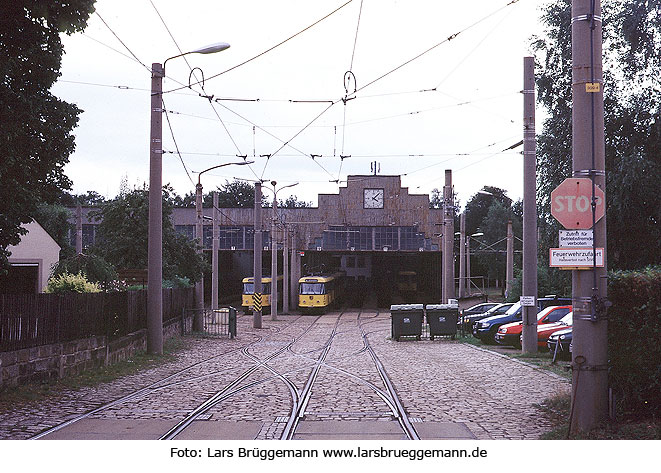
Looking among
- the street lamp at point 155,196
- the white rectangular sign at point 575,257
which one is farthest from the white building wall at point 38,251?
the white rectangular sign at point 575,257

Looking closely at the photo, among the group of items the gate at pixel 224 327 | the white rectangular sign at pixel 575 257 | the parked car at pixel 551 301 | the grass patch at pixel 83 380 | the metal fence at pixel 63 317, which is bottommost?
the gate at pixel 224 327

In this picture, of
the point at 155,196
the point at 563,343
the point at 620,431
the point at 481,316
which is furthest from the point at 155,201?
the point at 481,316

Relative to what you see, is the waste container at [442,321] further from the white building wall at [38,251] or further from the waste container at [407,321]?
the white building wall at [38,251]

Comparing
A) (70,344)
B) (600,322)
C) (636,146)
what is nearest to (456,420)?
(600,322)

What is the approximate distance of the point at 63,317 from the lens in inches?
549

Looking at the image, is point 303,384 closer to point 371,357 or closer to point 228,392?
point 228,392

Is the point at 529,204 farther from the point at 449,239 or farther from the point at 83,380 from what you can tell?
the point at 449,239

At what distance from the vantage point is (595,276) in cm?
751

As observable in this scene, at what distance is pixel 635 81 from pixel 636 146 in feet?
7.65

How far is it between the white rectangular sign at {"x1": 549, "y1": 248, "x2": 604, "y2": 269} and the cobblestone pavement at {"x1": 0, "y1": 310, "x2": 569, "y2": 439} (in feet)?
6.55

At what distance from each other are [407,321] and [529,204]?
8.90m

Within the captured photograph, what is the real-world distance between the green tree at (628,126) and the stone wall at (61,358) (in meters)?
15.8

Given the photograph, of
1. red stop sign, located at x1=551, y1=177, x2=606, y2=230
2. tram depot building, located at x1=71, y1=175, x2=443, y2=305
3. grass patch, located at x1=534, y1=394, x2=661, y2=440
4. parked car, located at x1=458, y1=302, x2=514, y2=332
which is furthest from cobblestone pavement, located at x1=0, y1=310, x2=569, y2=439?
tram depot building, located at x1=71, y1=175, x2=443, y2=305

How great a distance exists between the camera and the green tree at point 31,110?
10.9 m
